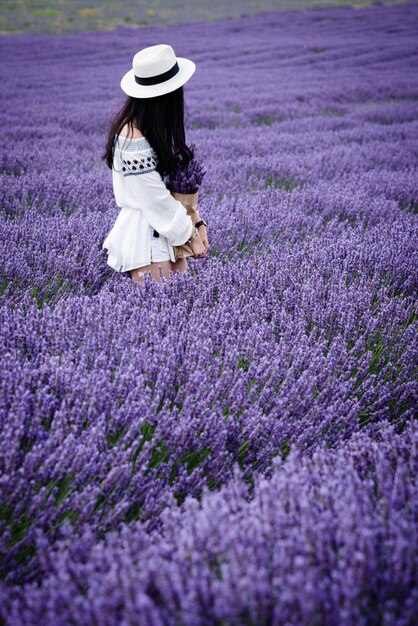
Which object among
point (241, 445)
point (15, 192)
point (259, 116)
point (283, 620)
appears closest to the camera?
point (283, 620)

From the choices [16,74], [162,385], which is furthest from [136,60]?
[16,74]

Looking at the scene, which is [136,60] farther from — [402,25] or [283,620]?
[402,25]

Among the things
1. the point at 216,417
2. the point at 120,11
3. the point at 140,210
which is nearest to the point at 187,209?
the point at 140,210

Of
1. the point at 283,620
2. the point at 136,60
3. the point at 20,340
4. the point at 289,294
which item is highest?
the point at 136,60

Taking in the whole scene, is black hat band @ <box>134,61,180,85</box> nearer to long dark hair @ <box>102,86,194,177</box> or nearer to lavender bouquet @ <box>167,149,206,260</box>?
long dark hair @ <box>102,86,194,177</box>

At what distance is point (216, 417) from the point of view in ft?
4.85

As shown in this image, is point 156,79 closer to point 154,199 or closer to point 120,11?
point 154,199

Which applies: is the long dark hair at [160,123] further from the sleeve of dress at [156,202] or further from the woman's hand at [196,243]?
the woman's hand at [196,243]

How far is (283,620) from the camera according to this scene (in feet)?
2.77

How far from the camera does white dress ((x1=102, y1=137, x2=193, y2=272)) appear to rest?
2.41 metres

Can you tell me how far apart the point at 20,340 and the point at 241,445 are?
3.04 feet

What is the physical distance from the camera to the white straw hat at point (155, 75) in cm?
234

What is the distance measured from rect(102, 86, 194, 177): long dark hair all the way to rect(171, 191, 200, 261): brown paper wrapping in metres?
0.16

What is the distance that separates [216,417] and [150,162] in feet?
4.77
